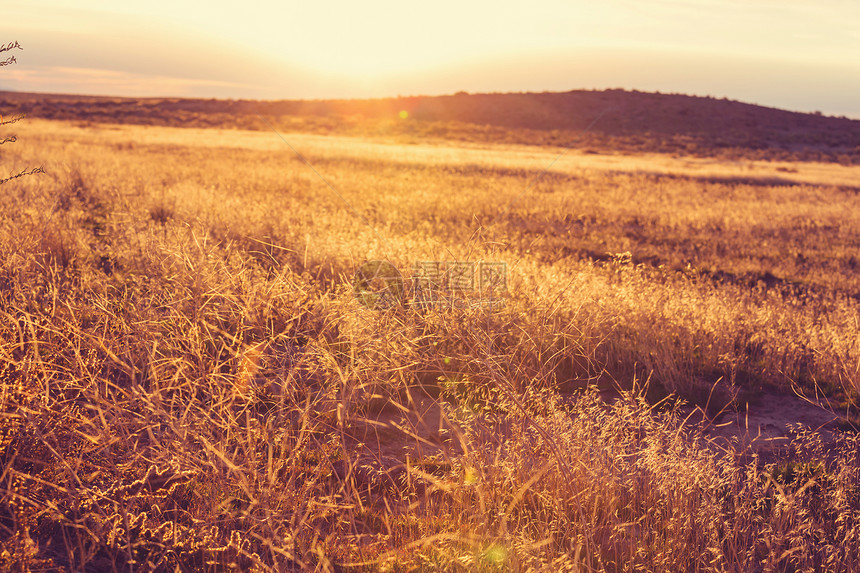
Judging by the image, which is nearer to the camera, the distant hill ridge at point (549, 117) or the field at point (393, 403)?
the field at point (393, 403)

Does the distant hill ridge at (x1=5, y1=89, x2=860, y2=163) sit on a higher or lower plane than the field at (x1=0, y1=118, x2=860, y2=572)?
higher

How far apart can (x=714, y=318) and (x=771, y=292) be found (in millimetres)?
2341

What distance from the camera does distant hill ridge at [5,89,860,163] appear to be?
48406 mm

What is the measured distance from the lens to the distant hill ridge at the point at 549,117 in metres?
48.4

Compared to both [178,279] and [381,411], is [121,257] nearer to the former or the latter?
[178,279]

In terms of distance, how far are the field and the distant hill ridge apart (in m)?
41.4

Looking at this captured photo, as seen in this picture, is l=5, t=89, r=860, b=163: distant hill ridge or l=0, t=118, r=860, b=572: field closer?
l=0, t=118, r=860, b=572: field

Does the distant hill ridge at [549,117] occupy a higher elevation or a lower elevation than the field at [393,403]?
higher

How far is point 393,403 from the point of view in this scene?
314cm

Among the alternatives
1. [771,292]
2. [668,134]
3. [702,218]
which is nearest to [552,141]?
[668,134]

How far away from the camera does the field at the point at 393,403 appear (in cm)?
264

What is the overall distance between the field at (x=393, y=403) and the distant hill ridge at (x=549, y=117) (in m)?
41.4

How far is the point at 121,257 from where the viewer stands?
641 cm

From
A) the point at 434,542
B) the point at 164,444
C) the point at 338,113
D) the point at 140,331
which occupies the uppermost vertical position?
the point at 338,113
